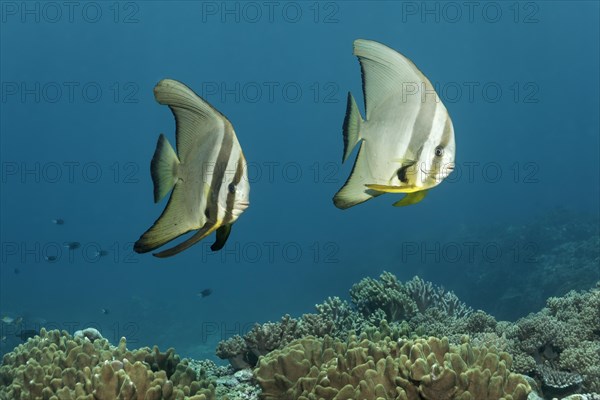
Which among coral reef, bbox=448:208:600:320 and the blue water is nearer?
coral reef, bbox=448:208:600:320

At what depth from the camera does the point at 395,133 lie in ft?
7.55

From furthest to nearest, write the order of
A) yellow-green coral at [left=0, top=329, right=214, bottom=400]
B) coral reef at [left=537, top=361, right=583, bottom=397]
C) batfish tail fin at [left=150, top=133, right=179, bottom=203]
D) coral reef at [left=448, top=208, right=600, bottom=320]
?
coral reef at [left=448, top=208, right=600, bottom=320] < coral reef at [left=537, top=361, right=583, bottom=397] < yellow-green coral at [left=0, top=329, right=214, bottom=400] < batfish tail fin at [left=150, top=133, right=179, bottom=203]

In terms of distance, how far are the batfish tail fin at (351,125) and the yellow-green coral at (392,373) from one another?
1.60 meters

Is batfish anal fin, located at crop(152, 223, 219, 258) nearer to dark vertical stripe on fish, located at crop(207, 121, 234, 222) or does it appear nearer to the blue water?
dark vertical stripe on fish, located at crop(207, 121, 234, 222)

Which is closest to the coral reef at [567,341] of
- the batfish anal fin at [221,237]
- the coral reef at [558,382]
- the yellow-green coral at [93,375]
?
the coral reef at [558,382]

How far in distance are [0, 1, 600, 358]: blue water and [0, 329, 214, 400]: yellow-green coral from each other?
212ft

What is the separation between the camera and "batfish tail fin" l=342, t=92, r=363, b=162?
239 centimetres

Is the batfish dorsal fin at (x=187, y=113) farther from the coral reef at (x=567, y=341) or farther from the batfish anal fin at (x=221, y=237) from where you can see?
the coral reef at (x=567, y=341)

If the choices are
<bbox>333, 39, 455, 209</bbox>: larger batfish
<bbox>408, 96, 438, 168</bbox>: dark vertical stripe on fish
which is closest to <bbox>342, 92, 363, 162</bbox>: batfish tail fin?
<bbox>333, 39, 455, 209</bbox>: larger batfish

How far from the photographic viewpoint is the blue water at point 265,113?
9350 cm

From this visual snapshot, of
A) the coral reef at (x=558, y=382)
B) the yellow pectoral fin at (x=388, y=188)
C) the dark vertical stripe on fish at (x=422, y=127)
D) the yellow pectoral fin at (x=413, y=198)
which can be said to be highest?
the dark vertical stripe on fish at (x=422, y=127)

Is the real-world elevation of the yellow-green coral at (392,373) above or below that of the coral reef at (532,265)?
above

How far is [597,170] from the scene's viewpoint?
101625 millimetres

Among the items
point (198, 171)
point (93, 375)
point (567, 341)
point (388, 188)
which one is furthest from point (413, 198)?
point (567, 341)
